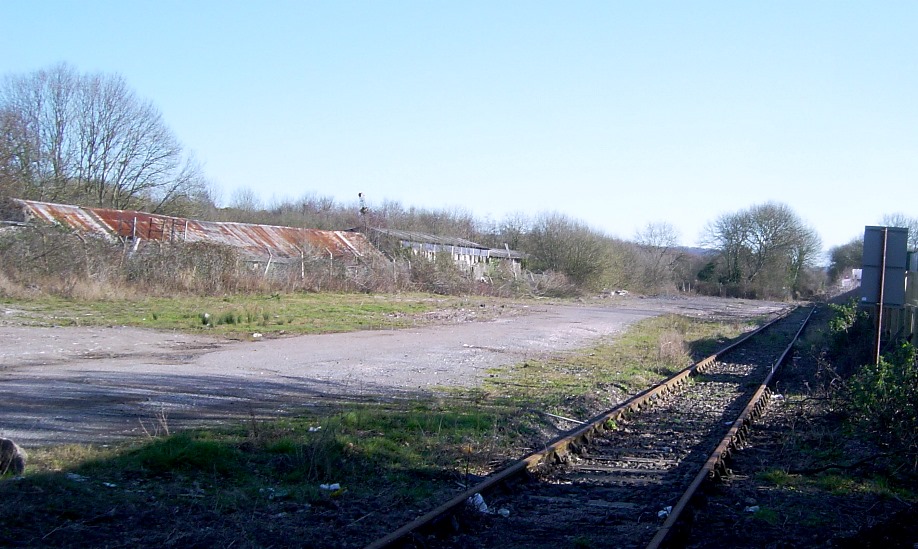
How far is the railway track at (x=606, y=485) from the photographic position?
6230 mm

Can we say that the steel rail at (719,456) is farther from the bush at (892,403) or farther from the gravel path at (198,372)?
the gravel path at (198,372)

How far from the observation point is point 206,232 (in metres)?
38.9

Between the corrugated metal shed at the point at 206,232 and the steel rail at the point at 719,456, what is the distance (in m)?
25.5

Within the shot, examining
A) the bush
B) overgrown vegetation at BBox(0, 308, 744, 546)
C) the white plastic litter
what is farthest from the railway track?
the bush

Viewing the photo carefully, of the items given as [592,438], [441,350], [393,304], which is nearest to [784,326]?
[393,304]

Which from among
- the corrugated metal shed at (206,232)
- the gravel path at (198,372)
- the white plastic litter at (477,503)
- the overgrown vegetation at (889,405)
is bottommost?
the gravel path at (198,372)

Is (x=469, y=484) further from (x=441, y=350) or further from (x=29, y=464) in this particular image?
(x=441, y=350)

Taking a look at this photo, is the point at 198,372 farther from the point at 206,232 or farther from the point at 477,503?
the point at 206,232

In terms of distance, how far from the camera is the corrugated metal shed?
32500 mm

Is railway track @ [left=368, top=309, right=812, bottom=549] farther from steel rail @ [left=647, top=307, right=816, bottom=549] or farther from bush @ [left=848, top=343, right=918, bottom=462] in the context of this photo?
bush @ [left=848, top=343, right=918, bottom=462]

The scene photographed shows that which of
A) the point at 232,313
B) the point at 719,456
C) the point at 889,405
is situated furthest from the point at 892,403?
the point at 232,313

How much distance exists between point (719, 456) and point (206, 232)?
1348 inches

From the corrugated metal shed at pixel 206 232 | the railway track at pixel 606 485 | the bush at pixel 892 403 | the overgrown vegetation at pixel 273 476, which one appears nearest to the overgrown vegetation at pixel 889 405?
the bush at pixel 892 403

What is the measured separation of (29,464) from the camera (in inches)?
272
